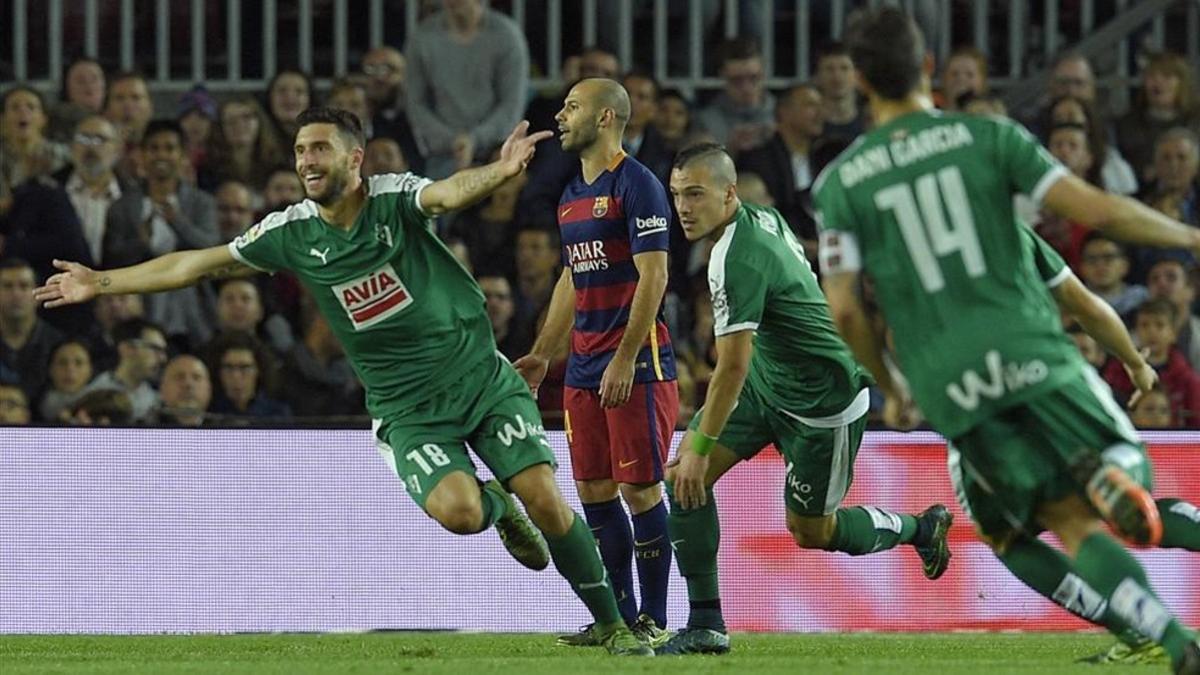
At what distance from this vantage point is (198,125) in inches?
581

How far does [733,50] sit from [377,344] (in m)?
6.13

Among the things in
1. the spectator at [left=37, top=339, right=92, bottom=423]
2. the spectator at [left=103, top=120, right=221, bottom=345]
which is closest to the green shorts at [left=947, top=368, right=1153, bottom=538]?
the spectator at [left=37, top=339, right=92, bottom=423]

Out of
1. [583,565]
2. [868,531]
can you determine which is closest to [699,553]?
[583,565]

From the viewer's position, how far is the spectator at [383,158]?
46.2 feet

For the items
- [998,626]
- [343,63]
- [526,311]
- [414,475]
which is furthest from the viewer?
[343,63]

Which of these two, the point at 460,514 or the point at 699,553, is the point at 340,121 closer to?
the point at 460,514

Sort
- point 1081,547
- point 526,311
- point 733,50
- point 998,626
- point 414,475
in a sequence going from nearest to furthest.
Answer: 1. point 1081,547
2. point 414,475
3. point 998,626
4. point 526,311
5. point 733,50

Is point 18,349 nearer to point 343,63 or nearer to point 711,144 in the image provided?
point 343,63

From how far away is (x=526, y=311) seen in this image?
1347 cm

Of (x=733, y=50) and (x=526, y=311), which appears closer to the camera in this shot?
(x=526, y=311)

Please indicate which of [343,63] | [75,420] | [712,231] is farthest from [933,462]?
[343,63]

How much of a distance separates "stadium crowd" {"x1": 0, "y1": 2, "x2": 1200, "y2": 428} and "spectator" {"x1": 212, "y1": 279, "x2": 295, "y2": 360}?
2cm

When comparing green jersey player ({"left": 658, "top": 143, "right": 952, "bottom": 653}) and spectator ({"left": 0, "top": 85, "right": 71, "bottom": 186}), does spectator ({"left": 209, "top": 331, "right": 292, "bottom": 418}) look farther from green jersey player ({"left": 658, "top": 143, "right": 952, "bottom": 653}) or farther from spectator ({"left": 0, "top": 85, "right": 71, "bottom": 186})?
green jersey player ({"left": 658, "top": 143, "right": 952, "bottom": 653})

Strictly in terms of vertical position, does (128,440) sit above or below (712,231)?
below
